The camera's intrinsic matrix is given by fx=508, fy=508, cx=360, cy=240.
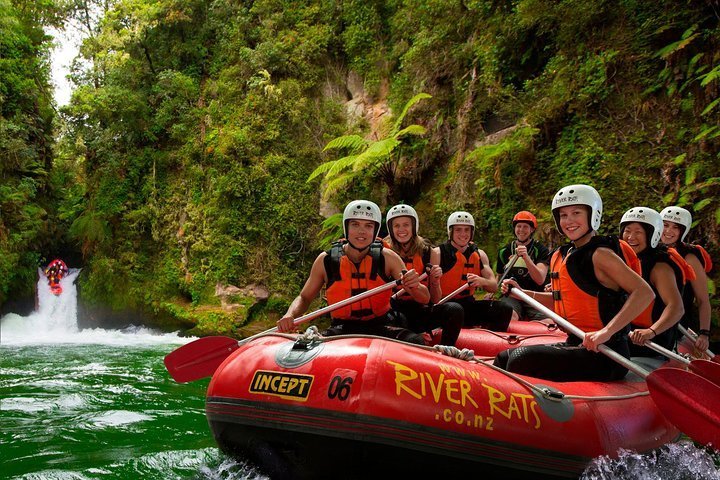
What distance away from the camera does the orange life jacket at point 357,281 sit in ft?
12.8

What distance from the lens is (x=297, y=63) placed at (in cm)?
1379

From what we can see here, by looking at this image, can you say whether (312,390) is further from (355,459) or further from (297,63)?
(297,63)

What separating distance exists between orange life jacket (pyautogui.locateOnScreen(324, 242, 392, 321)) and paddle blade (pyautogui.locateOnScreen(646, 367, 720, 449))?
1879mm

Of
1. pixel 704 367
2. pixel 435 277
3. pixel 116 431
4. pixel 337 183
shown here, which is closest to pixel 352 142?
pixel 337 183

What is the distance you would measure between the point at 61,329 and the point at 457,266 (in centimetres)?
1219

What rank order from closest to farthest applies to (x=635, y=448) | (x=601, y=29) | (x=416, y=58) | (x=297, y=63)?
(x=635, y=448), (x=601, y=29), (x=416, y=58), (x=297, y=63)

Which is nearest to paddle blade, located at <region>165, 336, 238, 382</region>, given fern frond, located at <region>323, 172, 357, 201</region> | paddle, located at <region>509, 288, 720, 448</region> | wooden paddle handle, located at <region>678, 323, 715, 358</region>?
paddle, located at <region>509, 288, 720, 448</region>

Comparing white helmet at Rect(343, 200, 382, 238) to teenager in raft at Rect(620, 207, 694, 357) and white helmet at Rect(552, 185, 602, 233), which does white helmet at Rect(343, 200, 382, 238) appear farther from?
teenager in raft at Rect(620, 207, 694, 357)

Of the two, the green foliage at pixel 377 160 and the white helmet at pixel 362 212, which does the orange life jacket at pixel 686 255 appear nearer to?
the white helmet at pixel 362 212

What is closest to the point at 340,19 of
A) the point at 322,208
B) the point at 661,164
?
the point at 322,208

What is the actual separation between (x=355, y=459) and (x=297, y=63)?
12896 millimetres

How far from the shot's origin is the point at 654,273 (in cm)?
369

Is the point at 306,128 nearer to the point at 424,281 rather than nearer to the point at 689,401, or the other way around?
the point at 424,281

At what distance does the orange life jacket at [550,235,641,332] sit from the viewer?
9.99 feet
